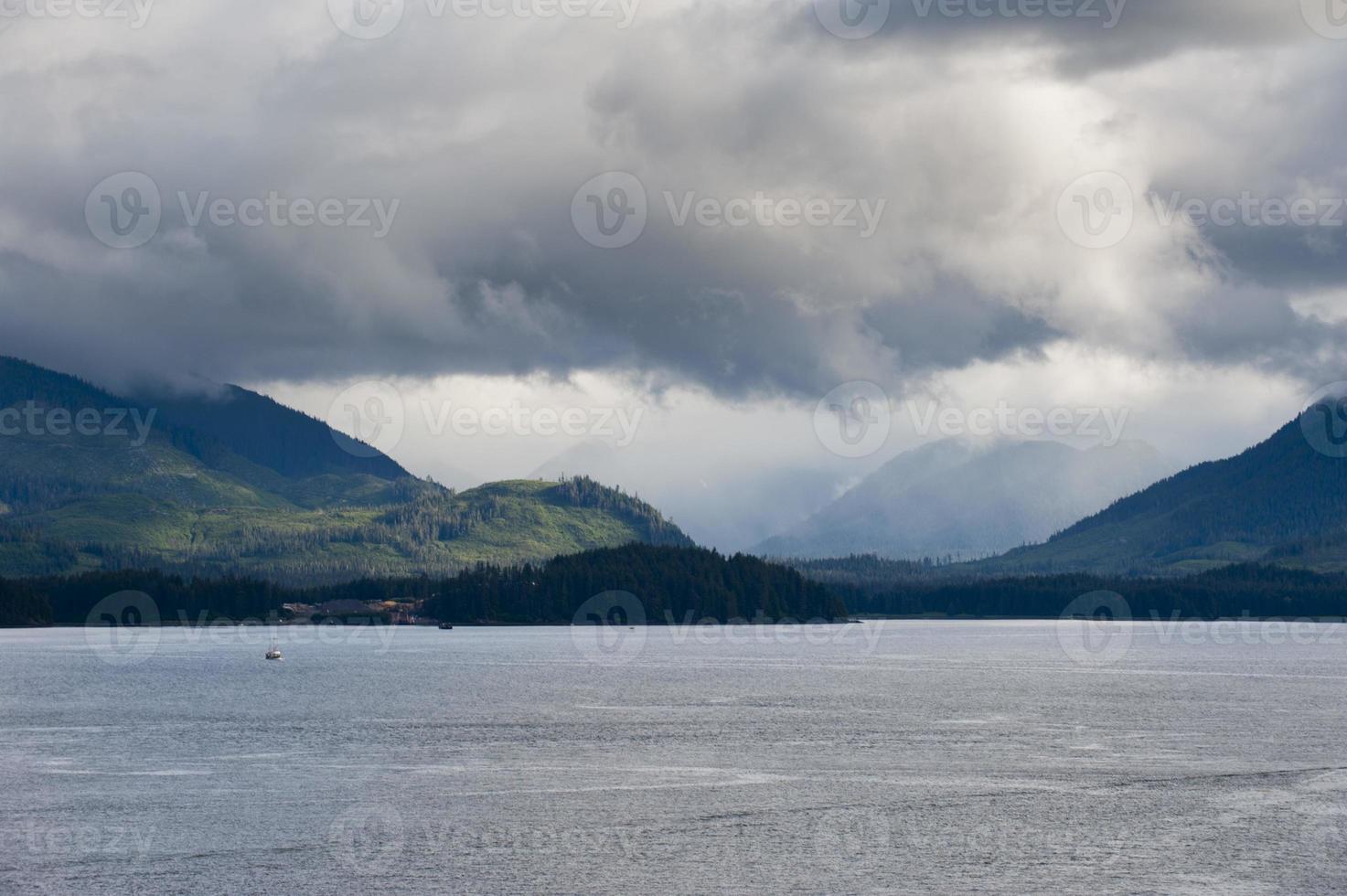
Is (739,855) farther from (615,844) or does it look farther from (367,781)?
(367,781)

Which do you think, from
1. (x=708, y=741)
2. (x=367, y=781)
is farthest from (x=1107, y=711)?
(x=367, y=781)

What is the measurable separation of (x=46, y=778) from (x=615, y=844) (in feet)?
165

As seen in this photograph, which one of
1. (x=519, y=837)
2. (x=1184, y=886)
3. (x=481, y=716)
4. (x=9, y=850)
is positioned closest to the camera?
(x=1184, y=886)

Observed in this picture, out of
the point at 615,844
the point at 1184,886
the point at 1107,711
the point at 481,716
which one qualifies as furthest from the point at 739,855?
the point at 1107,711

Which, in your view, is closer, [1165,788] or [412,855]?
[412,855]

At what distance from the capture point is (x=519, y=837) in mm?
90562

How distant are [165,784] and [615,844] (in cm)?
4036

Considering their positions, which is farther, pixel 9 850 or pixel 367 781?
pixel 367 781

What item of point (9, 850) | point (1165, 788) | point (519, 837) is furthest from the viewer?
point (1165, 788)

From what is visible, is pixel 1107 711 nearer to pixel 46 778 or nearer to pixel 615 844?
pixel 615 844

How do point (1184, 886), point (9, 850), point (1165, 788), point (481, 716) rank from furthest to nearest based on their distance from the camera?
point (481, 716) → point (1165, 788) → point (9, 850) → point (1184, 886)

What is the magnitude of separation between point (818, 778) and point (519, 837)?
3098 centimetres

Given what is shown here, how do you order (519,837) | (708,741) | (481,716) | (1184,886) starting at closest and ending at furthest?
1. (1184,886)
2. (519,837)
3. (708,741)
4. (481,716)

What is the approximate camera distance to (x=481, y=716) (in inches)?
6476
